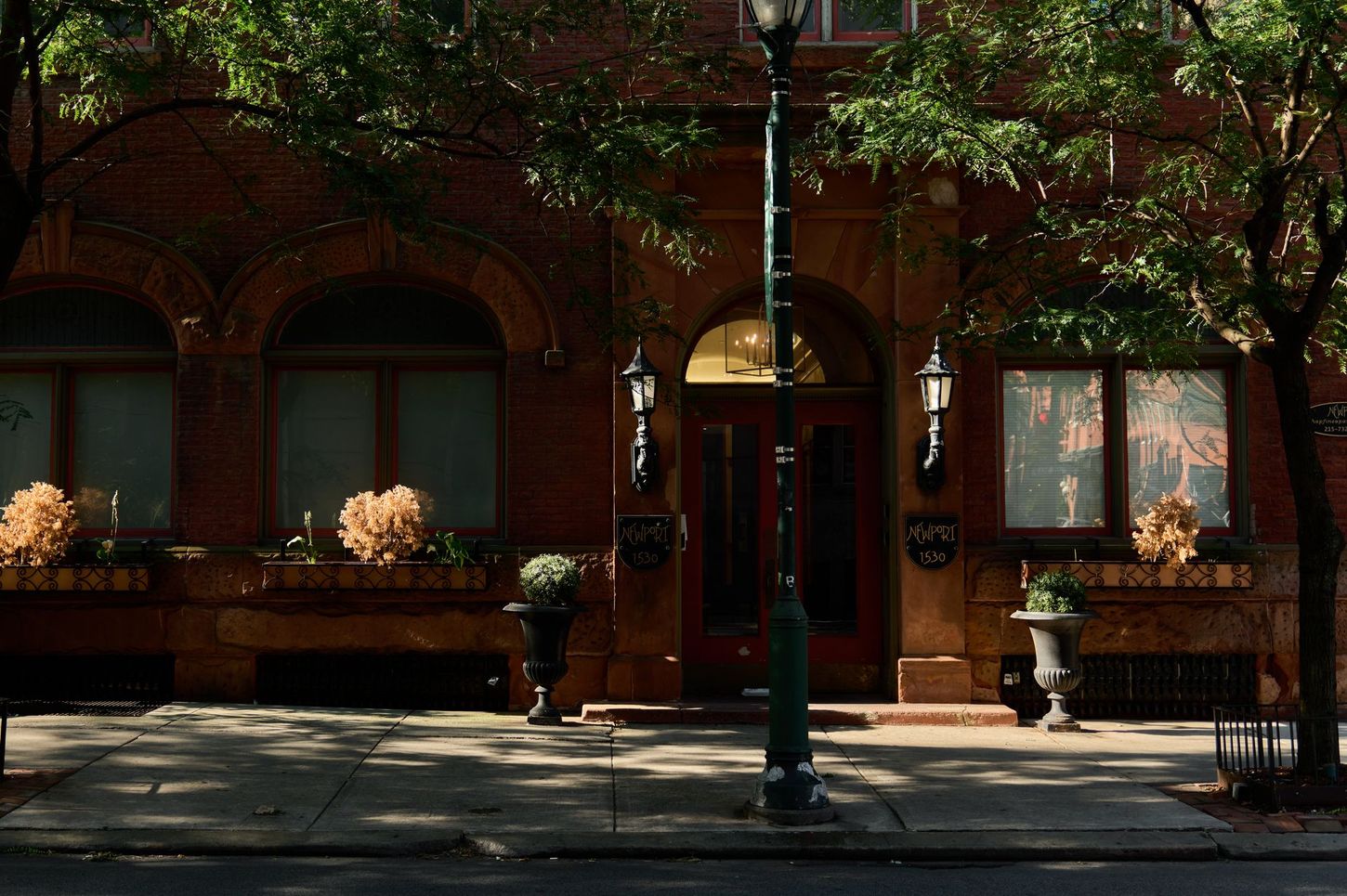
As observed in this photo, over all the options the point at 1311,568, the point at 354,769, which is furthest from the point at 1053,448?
the point at 354,769

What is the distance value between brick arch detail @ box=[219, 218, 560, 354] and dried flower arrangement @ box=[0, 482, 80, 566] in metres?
2.19

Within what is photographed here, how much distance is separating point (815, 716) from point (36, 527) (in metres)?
7.40

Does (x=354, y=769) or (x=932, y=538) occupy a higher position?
(x=932, y=538)

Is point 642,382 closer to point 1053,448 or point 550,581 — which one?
point 550,581

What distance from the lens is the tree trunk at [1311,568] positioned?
8.79m

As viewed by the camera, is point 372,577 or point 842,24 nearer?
point 372,577

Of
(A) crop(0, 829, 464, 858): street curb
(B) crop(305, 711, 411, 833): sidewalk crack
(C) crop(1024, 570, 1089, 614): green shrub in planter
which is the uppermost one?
(C) crop(1024, 570, 1089, 614): green shrub in planter

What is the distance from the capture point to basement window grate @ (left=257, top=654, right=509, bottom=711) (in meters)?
12.7

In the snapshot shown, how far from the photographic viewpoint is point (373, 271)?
12789 mm

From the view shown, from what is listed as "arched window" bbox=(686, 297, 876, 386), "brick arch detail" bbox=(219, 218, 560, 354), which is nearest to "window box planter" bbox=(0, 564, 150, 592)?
"brick arch detail" bbox=(219, 218, 560, 354)

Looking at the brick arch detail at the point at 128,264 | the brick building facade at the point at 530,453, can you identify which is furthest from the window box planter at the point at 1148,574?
the brick arch detail at the point at 128,264

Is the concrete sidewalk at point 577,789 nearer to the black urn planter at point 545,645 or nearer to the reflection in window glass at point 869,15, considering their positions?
the black urn planter at point 545,645

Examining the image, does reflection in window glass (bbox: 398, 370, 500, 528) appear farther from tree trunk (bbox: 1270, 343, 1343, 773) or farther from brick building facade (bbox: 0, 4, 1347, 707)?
tree trunk (bbox: 1270, 343, 1343, 773)

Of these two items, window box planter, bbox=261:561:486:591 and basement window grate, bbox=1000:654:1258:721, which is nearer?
window box planter, bbox=261:561:486:591
